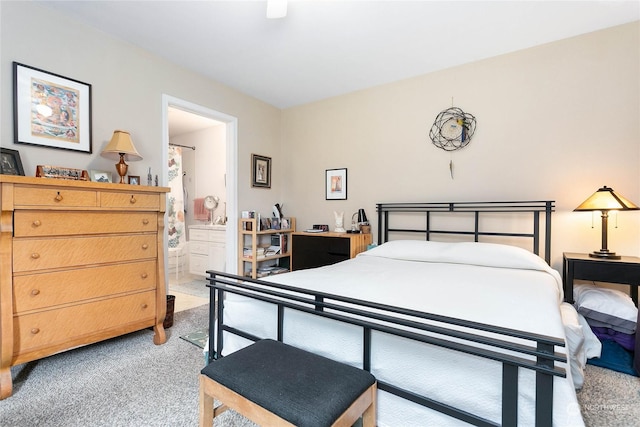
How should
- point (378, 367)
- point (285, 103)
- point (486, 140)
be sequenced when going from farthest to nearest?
point (285, 103) < point (486, 140) < point (378, 367)

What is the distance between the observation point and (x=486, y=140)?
9.30 feet

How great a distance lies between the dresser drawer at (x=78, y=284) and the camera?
1.69 metres

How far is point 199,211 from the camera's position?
16.9 feet

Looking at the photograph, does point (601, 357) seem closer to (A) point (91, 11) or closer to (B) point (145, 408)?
(B) point (145, 408)

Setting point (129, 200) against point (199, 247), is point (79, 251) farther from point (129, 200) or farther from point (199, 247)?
point (199, 247)

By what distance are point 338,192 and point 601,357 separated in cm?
278

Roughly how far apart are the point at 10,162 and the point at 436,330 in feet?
8.90

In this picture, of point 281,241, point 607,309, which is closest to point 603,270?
point 607,309

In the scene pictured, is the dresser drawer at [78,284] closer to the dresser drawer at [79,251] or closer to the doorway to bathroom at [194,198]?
the dresser drawer at [79,251]

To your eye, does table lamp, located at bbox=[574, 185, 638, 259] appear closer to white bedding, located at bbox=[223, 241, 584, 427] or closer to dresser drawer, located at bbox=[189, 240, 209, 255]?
white bedding, located at bbox=[223, 241, 584, 427]

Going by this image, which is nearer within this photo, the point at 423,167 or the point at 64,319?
the point at 64,319

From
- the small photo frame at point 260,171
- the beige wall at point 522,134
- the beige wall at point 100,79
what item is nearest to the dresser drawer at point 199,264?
the small photo frame at point 260,171

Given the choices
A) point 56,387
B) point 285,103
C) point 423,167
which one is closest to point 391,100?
point 423,167

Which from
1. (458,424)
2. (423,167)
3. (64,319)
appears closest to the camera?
(458,424)
